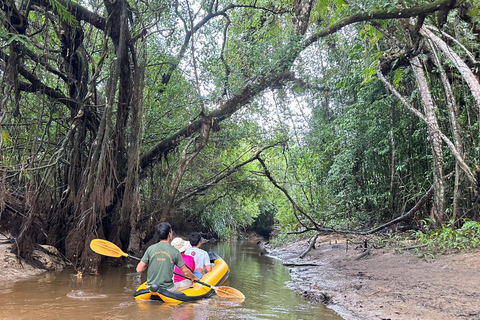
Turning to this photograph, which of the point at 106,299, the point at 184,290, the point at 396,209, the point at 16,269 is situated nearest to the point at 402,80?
the point at 396,209

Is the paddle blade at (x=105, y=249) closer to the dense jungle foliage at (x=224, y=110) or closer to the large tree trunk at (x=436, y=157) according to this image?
the dense jungle foliage at (x=224, y=110)

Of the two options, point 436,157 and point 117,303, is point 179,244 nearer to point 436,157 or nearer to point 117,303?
point 117,303

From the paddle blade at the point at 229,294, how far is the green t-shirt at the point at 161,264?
3.09 ft

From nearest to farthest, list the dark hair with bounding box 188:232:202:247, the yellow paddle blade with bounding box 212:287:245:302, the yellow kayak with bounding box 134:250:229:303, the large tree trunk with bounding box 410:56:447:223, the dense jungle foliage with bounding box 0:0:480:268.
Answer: the yellow kayak with bounding box 134:250:229:303
the yellow paddle blade with bounding box 212:287:245:302
the dark hair with bounding box 188:232:202:247
the dense jungle foliage with bounding box 0:0:480:268
the large tree trunk with bounding box 410:56:447:223

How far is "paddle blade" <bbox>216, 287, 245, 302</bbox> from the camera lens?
17.2 feet

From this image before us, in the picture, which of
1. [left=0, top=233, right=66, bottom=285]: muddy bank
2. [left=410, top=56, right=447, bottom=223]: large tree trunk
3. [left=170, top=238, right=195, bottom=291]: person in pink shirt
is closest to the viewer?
[left=170, top=238, right=195, bottom=291]: person in pink shirt

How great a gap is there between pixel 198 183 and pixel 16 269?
6022 millimetres

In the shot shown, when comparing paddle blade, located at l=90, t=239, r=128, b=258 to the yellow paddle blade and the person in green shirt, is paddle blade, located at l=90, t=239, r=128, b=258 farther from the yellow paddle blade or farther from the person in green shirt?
the yellow paddle blade

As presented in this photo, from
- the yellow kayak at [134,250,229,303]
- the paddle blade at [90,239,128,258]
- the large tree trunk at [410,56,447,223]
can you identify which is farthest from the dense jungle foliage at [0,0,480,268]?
the yellow kayak at [134,250,229,303]

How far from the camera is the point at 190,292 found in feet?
16.3

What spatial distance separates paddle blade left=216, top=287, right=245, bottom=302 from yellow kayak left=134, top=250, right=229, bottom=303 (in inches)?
5.2

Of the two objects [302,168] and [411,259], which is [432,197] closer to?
[411,259]

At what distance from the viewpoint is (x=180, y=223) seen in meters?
15.4

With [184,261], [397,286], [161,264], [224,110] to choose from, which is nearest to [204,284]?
[184,261]
